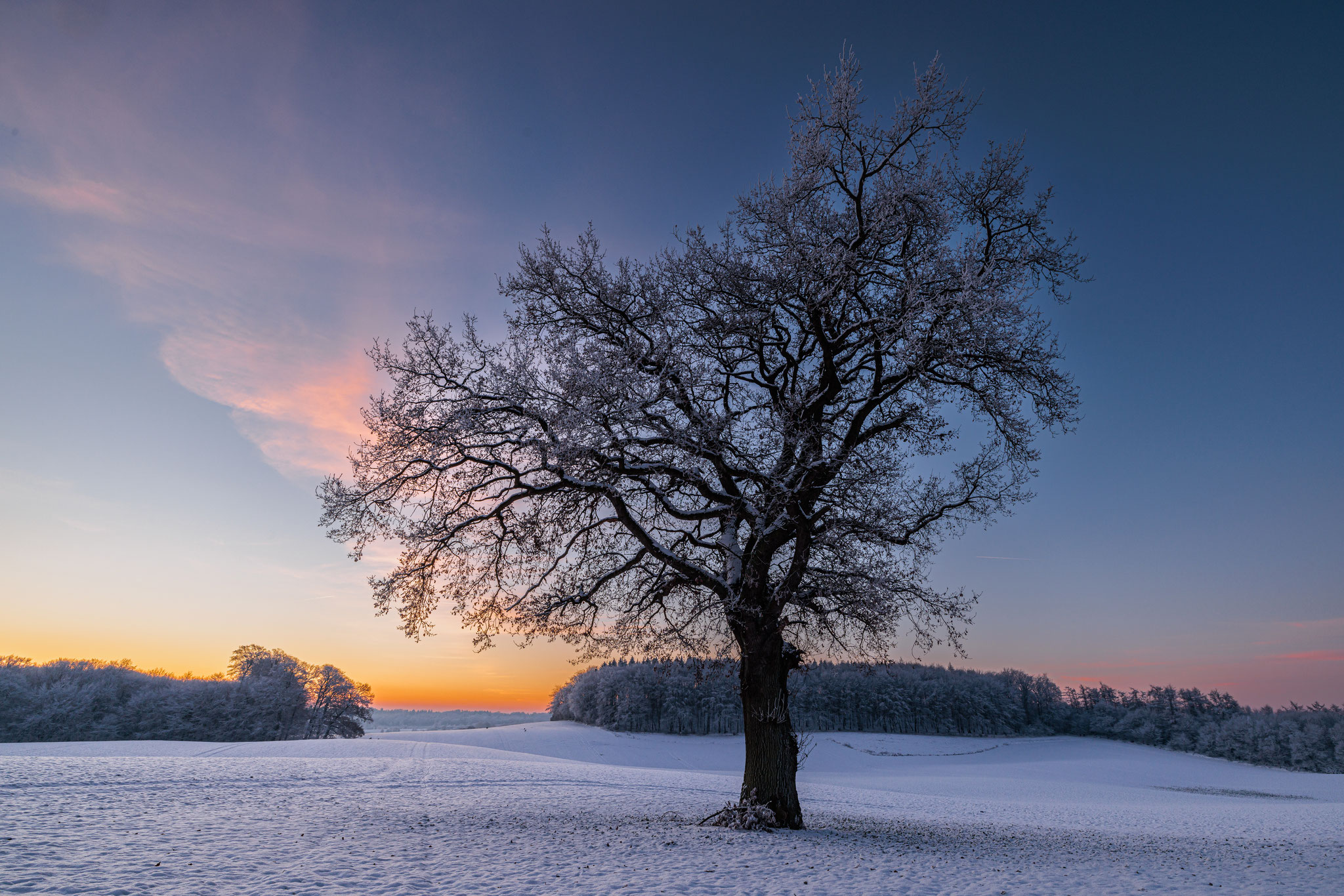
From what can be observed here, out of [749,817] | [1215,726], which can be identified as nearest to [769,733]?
[749,817]

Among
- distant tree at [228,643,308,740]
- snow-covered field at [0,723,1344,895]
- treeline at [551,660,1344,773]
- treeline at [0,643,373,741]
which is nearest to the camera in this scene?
snow-covered field at [0,723,1344,895]

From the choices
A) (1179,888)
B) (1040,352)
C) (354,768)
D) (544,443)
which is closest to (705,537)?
(544,443)

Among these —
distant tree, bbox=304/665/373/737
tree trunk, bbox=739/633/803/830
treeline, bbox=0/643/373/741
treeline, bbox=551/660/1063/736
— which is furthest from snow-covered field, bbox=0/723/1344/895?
treeline, bbox=551/660/1063/736

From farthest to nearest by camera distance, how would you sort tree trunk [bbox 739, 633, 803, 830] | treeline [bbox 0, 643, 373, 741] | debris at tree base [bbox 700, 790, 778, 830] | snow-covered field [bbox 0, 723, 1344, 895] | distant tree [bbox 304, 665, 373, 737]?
distant tree [bbox 304, 665, 373, 737], treeline [bbox 0, 643, 373, 741], tree trunk [bbox 739, 633, 803, 830], debris at tree base [bbox 700, 790, 778, 830], snow-covered field [bbox 0, 723, 1344, 895]

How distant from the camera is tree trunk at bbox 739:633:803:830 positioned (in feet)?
37.2

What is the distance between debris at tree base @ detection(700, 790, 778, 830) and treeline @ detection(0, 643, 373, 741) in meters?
56.5

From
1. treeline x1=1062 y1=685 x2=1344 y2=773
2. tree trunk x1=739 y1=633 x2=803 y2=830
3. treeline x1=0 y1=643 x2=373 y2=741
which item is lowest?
treeline x1=1062 y1=685 x2=1344 y2=773

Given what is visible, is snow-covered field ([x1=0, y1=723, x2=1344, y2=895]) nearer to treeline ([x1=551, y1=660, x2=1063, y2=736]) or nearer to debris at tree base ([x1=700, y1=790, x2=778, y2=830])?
debris at tree base ([x1=700, y1=790, x2=778, y2=830])

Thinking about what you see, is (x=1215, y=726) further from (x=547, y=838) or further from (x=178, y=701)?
(x=178, y=701)

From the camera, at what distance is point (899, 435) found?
43.4 feet

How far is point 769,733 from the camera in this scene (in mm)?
11523

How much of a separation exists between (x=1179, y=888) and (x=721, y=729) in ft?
252

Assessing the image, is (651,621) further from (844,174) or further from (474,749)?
(474,749)

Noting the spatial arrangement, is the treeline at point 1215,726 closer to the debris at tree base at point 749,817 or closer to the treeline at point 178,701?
the debris at tree base at point 749,817
